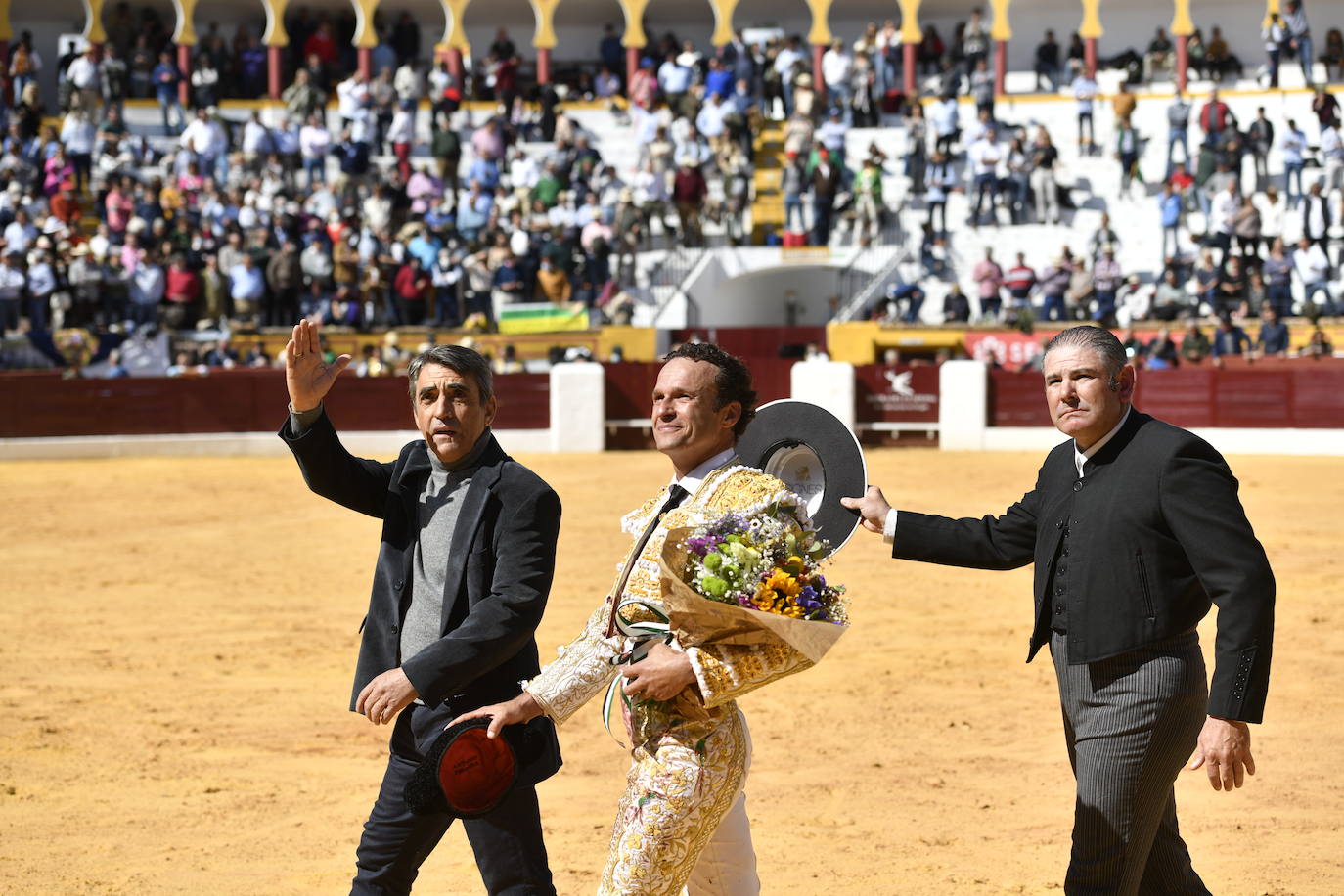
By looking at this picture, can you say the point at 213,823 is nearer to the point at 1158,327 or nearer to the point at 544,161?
the point at 1158,327

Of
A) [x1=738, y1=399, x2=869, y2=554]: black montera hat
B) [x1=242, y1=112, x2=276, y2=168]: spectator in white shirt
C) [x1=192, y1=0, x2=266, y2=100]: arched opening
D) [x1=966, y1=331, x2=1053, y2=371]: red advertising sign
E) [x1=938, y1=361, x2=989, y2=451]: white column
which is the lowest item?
[x1=938, y1=361, x2=989, y2=451]: white column

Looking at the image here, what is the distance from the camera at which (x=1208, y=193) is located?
72.9 ft

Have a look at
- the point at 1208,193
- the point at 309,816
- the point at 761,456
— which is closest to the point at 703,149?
the point at 1208,193

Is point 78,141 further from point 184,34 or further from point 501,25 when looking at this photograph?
point 501,25

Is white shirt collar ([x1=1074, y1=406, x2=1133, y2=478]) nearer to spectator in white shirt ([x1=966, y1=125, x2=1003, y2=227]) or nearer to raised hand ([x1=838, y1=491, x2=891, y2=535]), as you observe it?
raised hand ([x1=838, y1=491, x2=891, y2=535])

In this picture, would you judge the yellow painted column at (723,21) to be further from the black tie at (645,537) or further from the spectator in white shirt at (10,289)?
the black tie at (645,537)

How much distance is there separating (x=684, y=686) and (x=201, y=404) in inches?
667

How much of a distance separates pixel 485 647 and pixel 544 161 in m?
20.1

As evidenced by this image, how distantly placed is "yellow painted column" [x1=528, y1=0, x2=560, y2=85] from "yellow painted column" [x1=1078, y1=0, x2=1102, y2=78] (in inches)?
359

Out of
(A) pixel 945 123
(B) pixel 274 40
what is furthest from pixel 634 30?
(A) pixel 945 123

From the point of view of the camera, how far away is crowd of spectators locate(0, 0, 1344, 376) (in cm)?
2033

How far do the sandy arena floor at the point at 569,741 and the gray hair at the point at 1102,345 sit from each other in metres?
2.05

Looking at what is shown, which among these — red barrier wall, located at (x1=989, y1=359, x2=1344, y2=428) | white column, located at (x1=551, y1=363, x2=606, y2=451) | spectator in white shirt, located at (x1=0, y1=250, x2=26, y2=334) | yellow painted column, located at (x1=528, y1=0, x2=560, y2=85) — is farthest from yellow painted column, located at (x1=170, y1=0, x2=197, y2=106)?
red barrier wall, located at (x1=989, y1=359, x2=1344, y2=428)

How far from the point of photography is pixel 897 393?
19.6 meters
